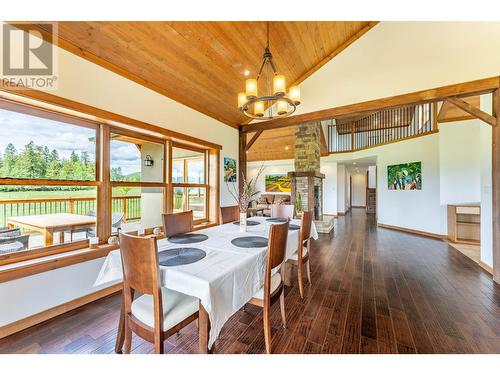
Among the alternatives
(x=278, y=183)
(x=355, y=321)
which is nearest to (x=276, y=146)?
(x=278, y=183)

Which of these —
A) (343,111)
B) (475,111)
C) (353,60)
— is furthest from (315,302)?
(353,60)

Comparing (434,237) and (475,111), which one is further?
(434,237)

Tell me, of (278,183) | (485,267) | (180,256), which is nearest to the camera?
(180,256)

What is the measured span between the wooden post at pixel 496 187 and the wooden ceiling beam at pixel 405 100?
0.63ft

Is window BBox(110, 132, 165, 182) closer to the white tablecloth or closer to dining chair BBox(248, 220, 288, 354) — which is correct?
the white tablecloth

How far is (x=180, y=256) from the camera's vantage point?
1.57 meters

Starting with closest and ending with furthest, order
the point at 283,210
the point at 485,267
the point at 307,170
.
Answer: the point at 485,267 → the point at 283,210 → the point at 307,170

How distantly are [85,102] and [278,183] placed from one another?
27.1 feet

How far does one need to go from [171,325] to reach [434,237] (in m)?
6.23

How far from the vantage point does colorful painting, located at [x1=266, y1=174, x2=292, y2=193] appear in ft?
31.8

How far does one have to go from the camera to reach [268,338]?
158cm

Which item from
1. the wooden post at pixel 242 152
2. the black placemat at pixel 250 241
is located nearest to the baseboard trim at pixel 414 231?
the wooden post at pixel 242 152

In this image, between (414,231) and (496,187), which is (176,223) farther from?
(414,231)
